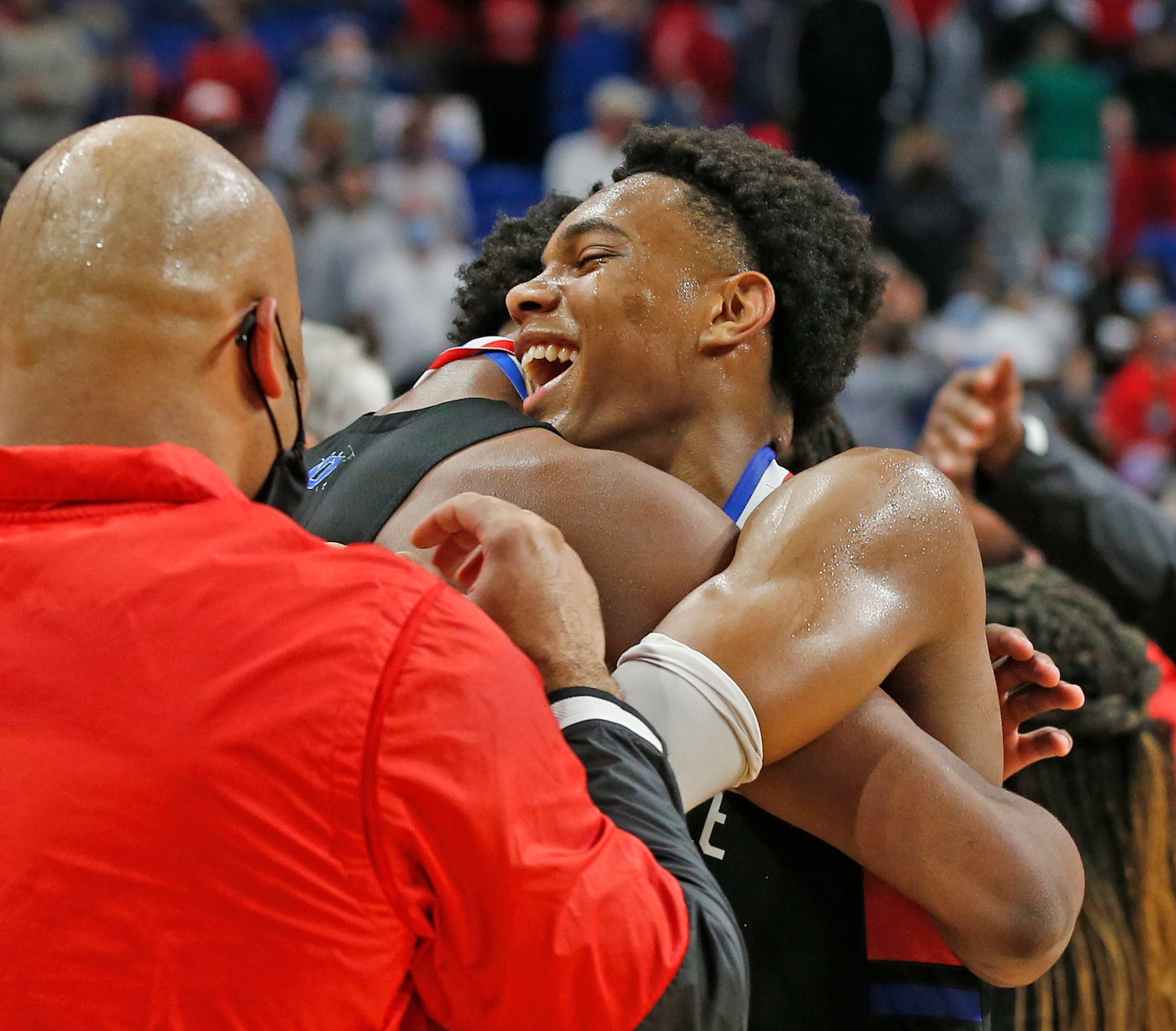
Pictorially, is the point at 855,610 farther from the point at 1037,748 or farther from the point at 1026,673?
the point at 1037,748

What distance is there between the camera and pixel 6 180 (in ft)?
10.6

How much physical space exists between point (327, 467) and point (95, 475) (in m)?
0.85

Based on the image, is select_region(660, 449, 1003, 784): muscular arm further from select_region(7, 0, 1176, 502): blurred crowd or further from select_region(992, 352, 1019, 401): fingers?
select_region(7, 0, 1176, 502): blurred crowd

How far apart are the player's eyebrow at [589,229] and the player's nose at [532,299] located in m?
0.08

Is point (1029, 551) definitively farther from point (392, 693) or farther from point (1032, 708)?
point (392, 693)

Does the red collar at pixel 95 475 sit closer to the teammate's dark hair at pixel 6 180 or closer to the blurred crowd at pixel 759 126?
the teammate's dark hair at pixel 6 180

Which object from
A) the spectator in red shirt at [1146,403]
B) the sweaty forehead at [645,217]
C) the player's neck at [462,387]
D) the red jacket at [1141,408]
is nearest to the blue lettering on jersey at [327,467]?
the player's neck at [462,387]

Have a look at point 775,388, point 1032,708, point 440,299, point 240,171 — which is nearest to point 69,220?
point 240,171

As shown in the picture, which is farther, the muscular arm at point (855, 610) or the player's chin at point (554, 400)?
the player's chin at point (554, 400)

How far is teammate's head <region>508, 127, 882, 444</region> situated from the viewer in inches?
88.4

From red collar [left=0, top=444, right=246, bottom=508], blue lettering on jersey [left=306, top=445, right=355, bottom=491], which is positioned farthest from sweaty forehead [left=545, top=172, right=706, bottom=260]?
red collar [left=0, top=444, right=246, bottom=508]

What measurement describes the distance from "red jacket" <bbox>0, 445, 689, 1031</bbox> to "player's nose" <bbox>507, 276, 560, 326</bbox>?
3.17ft

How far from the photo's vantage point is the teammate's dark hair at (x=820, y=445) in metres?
2.77

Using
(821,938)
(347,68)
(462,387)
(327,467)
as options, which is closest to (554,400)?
(462,387)
